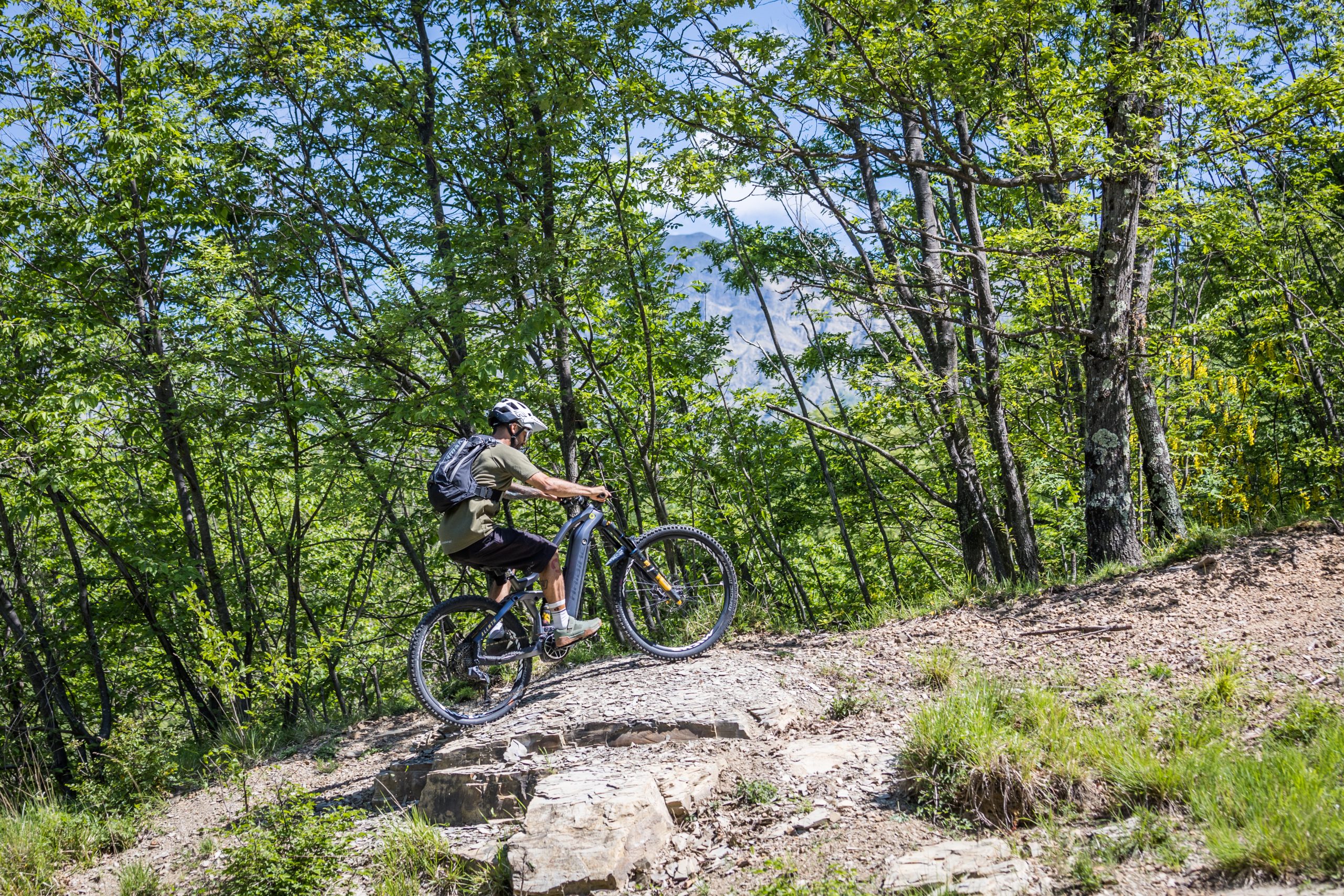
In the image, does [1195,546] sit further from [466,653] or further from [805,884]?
[466,653]

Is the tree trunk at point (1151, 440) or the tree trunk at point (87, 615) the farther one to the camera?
the tree trunk at point (87, 615)

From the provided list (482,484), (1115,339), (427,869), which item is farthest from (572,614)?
(1115,339)

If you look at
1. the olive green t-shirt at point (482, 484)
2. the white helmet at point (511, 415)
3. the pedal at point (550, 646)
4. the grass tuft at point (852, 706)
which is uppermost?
the white helmet at point (511, 415)

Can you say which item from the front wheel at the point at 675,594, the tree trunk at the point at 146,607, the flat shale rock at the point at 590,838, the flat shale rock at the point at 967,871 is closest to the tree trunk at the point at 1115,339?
the front wheel at the point at 675,594

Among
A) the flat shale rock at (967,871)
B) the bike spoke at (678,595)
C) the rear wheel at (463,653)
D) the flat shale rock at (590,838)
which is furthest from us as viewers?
the bike spoke at (678,595)

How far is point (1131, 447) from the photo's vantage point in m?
12.7

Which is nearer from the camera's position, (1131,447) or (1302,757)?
(1302,757)

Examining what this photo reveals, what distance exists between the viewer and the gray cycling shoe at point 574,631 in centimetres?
565

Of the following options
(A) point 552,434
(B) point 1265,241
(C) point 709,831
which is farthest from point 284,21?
(B) point 1265,241

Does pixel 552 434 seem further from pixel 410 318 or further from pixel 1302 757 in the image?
pixel 1302 757

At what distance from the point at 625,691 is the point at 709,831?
1.59 metres

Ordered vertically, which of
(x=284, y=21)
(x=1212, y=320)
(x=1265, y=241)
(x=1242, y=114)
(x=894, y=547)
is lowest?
(x=894, y=547)

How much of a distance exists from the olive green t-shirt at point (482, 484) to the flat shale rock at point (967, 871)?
9.95 ft

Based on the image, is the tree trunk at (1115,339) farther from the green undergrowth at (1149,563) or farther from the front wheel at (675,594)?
the front wheel at (675,594)
